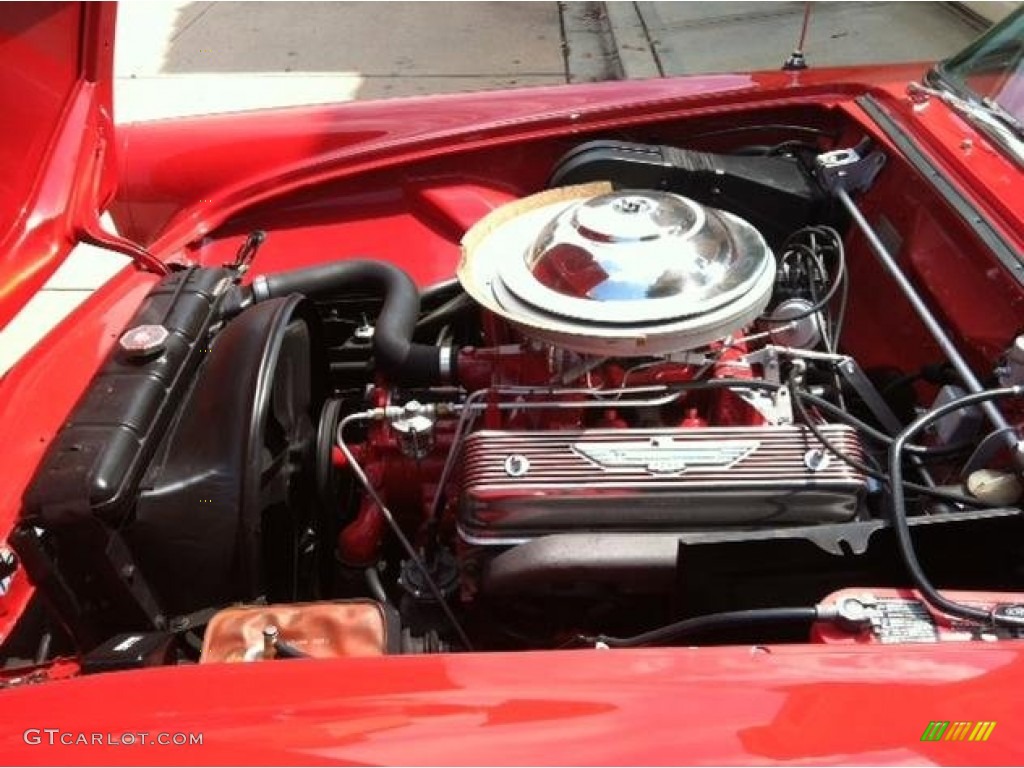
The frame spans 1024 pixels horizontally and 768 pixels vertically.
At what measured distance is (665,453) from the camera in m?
1.36

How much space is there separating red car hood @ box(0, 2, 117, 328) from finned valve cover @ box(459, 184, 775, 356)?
29.6 inches

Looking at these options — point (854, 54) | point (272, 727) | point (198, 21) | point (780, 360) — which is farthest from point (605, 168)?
point (198, 21)

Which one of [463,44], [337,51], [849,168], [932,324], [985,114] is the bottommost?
[337,51]

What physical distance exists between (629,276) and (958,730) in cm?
77

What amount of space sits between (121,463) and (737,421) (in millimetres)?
970

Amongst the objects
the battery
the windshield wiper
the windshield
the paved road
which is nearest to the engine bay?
the battery

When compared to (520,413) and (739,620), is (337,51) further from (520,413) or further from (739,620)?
(739,620)

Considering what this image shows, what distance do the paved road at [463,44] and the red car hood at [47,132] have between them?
3.99 m

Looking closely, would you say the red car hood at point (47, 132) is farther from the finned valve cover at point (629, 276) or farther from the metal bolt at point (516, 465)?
the metal bolt at point (516, 465)

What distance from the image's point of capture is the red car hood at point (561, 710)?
0.90m

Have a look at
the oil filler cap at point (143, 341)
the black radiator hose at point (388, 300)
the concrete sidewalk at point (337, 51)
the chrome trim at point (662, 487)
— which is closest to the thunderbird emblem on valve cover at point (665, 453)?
the chrome trim at point (662, 487)

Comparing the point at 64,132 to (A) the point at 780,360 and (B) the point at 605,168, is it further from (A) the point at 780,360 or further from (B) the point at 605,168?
(A) the point at 780,360

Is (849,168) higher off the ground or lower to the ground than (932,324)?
higher

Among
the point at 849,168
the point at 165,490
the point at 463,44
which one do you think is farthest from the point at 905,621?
the point at 463,44
